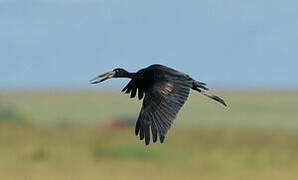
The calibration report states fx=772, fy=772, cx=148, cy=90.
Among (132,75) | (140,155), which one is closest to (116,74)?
(132,75)

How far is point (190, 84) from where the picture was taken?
841cm

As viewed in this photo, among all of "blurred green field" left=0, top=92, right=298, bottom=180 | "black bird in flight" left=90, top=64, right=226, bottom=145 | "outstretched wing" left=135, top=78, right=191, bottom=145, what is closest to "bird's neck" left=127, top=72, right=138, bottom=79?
"black bird in flight" left=90, top=64, right=226, bottom=145

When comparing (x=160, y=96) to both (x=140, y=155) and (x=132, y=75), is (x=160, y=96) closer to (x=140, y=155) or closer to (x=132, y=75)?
(x=132, y=75)

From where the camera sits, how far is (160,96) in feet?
27.7

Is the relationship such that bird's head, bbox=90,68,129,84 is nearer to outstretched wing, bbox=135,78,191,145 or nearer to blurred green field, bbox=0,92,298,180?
outstretched wing, bbox=135,78,191,145

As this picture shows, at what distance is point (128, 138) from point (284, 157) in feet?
18.7

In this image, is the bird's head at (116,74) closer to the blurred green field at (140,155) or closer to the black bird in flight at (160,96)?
the black bird in flight at (160,96)

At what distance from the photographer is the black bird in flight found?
26.5 feet

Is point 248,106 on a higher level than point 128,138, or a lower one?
higher

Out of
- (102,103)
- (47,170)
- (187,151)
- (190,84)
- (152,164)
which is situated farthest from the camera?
(102,103)

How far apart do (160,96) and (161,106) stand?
0.47ft

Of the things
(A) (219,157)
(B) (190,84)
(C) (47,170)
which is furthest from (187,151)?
(B) (190,84)

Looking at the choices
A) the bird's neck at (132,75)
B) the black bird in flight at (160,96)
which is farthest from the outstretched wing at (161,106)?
the bird's neck at (132,75)

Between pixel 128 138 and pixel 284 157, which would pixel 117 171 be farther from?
pixel 284 157
